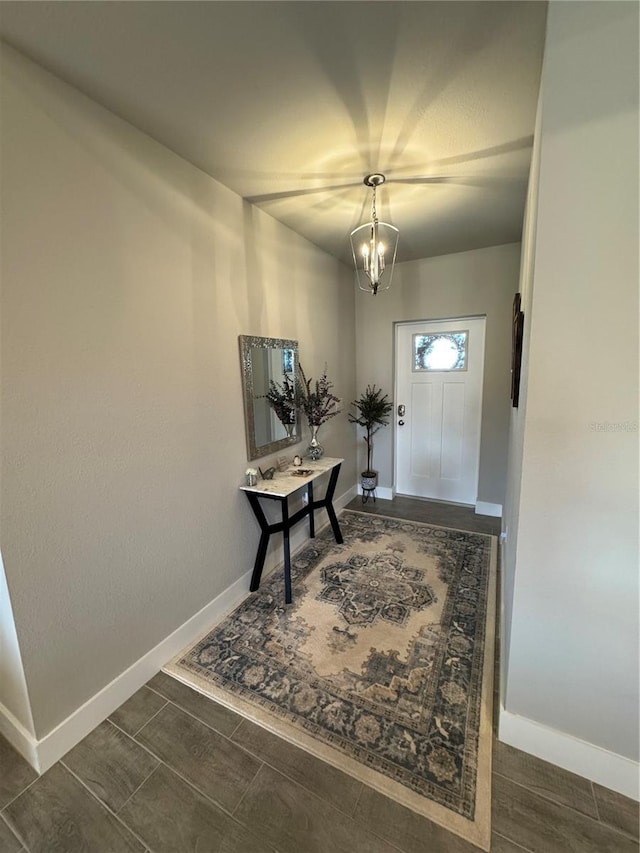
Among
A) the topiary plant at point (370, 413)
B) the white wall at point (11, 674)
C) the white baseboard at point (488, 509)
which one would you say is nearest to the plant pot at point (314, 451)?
the topiary plant at point (370, 413)

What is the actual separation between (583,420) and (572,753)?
1.24 metres

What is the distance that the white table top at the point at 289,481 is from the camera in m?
2.13

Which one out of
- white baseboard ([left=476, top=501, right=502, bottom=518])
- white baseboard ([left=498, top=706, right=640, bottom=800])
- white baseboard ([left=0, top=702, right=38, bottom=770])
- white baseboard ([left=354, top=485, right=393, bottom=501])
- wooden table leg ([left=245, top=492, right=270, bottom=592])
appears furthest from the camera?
white baseboard ([left=354, top=485, right=393, bottom=501])

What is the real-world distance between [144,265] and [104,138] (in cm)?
49

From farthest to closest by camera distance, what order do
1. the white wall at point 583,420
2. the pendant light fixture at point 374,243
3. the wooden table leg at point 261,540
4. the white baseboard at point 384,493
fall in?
the white baseboard at point 384,493 → the wooden table leg at point 261,540 → the pendant light fixture at point 374,243 → the white wall at point 583,420

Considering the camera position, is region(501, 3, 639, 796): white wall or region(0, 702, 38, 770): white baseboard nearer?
region(501, 3, 639, 796): white wall

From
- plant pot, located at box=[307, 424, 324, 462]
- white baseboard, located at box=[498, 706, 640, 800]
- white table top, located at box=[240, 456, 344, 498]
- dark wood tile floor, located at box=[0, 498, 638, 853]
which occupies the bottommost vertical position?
dark wood tile floor, located at box=[0, 498, 638, 853]

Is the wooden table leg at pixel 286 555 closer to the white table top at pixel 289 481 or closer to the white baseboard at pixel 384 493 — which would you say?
the white table top at pixel 289 481

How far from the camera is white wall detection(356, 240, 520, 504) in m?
3.14

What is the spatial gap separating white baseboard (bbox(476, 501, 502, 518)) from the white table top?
1759 millimetres

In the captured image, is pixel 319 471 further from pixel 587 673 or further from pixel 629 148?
pixel 629 148

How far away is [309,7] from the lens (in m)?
1.05

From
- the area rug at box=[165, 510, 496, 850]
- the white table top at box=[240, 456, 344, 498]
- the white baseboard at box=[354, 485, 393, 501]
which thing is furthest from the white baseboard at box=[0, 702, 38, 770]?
the white baseboard at box=[354, 485, 393, 501]

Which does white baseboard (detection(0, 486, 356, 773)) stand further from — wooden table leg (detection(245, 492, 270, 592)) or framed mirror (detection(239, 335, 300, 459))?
framed mirror (detection(239, 335, 300, 459))
